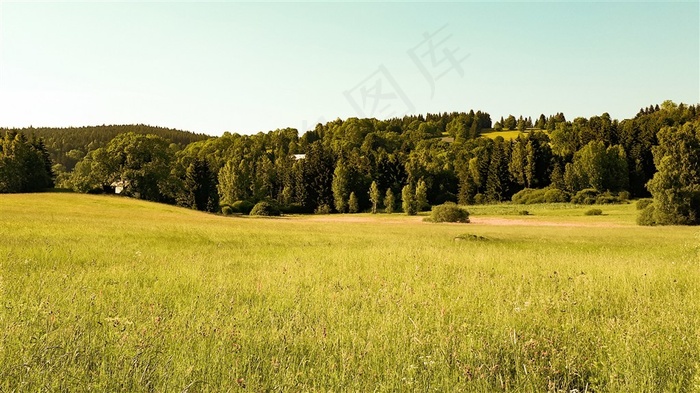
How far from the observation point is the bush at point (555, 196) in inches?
4104

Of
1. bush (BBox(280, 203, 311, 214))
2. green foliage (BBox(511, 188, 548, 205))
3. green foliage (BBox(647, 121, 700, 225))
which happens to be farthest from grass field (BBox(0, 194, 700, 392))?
green foliage (BBox(511, 188, 548, 205))

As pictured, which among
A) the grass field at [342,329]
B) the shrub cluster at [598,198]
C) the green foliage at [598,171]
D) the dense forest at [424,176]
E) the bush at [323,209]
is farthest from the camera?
the green foliage at [598,171]

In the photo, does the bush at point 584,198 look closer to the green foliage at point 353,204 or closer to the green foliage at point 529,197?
the green foliage at point 529,197

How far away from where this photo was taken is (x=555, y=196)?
105 m

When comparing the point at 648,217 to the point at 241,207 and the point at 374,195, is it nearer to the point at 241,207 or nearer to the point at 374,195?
the point at 374,195

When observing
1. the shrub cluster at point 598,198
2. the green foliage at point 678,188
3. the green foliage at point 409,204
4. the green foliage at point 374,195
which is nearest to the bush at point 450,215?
the green foliage at point 678,188

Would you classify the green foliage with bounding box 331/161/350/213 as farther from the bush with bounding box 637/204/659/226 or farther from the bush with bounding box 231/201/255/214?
the bush with bounding box 637/204/659/226

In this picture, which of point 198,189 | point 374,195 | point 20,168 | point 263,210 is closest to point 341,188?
point 374,195

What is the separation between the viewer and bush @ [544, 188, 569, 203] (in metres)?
104

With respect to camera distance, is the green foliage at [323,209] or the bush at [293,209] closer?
the green foliage at [323,209]

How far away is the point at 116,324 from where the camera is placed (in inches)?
264

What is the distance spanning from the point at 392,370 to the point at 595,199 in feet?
359

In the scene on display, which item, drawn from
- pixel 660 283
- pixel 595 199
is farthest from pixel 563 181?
pixel 660 283

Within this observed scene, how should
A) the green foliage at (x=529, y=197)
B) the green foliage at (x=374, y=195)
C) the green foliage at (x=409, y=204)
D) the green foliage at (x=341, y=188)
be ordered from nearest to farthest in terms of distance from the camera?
the green foliage at (x=409, y=204), the green foliage at (x=374, y=195), the green foliage at (x=529, y=197), the green foliage at (x=341, y=188)
